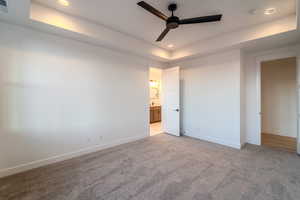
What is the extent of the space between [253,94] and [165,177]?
132 inches

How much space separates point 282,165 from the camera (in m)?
2.80

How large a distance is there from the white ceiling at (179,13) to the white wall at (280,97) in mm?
2855

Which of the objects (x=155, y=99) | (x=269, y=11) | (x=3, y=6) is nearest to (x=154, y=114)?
(x=155, y=99)

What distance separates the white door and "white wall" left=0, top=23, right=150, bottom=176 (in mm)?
1484

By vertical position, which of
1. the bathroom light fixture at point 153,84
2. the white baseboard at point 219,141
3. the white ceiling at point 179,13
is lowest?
the white baseboard at point 219,141

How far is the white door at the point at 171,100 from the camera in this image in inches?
190

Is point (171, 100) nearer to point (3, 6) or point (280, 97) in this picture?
point (280, 97)

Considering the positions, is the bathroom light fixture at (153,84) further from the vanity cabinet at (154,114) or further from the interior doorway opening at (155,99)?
the vanity cabinet at (154,114)

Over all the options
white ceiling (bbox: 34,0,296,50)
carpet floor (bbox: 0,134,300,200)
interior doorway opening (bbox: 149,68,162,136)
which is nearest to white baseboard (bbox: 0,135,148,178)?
carpet floor (bbox: 0,134,300,200)

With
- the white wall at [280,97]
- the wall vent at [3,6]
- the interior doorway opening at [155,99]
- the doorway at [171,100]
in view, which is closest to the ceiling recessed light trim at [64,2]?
the wall vent at [3,6]

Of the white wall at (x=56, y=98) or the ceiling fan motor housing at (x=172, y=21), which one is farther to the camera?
the white wall at (x=56, y=98)

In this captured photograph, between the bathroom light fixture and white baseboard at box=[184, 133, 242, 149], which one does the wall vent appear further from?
the bathroom light fixture

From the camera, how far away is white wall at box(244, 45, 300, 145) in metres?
3.88

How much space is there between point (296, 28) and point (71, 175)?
4.83 metres
